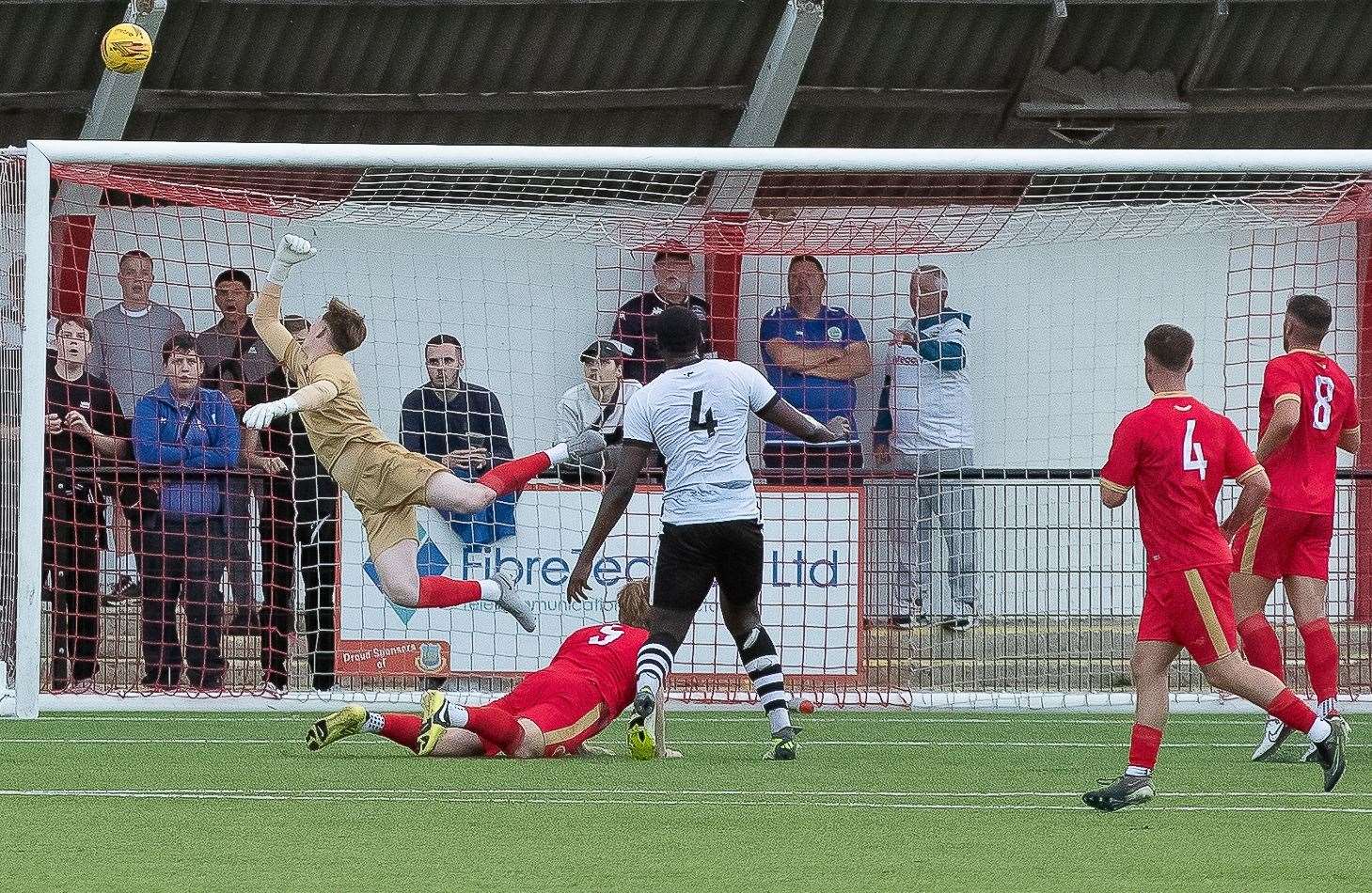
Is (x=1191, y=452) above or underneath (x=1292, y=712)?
above

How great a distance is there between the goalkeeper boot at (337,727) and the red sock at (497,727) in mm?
460

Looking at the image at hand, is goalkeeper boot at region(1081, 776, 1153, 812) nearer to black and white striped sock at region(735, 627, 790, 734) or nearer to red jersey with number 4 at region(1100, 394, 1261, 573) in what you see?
red jersey with number 4 at region(1100, 394, 1261, 573)

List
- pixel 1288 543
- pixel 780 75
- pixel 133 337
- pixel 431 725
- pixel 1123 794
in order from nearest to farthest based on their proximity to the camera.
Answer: pixel 1123 794, pixel 431 725, pixel 1288 543, pixel 133 337, pixel 780 75

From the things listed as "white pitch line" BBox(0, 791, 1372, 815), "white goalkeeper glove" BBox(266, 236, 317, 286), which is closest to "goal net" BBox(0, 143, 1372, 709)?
"white goalkeeper glove" BBox(266, 236, 317, 286)

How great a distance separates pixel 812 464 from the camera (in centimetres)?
1203

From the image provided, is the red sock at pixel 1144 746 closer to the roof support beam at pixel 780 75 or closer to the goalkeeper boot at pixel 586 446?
the goalkeeper boot at pixel 586 446

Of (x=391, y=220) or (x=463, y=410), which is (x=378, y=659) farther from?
(x=391, y=220)

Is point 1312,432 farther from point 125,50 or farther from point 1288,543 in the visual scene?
point 125,50

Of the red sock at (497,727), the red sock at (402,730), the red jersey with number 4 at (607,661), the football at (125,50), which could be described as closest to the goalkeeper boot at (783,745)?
the red jersey with number 4 at (607,661)

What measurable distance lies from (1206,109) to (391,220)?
22.8 feet

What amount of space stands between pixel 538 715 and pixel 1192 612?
270cm

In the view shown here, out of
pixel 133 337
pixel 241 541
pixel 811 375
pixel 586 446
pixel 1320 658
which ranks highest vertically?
pixel 133 337

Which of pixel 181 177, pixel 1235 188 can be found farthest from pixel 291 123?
pixel 1235 188

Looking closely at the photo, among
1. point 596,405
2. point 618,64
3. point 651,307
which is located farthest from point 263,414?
point 618,64
